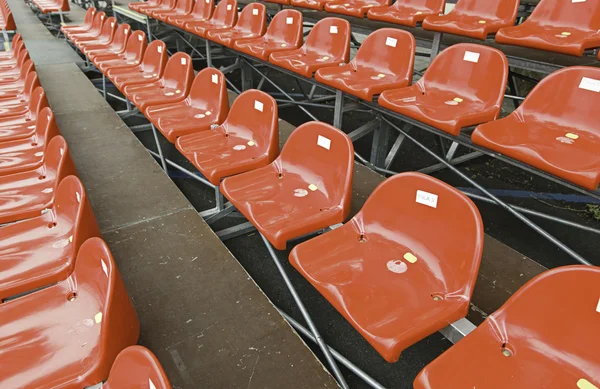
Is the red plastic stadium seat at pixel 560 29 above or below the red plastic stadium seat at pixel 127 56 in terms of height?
above

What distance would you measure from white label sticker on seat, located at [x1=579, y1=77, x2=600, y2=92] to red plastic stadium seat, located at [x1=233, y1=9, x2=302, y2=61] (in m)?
2.33

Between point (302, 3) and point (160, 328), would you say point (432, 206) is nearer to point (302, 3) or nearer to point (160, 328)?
point (160, 328)

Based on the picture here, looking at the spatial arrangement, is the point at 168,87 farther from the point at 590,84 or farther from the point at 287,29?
the point at 590,84

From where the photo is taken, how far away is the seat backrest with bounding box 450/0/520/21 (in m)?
2.94

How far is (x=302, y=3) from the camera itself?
4215 millimetres

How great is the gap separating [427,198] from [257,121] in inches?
52.0

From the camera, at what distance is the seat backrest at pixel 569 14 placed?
8.45 ft

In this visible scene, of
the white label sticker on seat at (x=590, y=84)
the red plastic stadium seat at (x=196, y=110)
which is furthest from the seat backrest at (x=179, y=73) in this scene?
the white label sticker on seat at (x=590, y=84)

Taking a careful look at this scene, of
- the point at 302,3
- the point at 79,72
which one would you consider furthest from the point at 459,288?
the point at 79,72

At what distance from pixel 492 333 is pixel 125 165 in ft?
7.84

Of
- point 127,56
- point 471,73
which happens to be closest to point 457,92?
point 471,73

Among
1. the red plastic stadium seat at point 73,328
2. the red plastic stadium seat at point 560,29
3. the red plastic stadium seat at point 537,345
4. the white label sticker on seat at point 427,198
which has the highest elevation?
the red plastic stadium seat at point 560,29

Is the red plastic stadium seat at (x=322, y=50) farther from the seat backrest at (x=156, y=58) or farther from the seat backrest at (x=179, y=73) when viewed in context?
the seat backrest at (x=156, y=58)

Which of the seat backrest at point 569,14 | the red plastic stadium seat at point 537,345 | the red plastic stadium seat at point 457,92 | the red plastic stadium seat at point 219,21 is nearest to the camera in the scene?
the red plastic stadium seat at point 537,345
